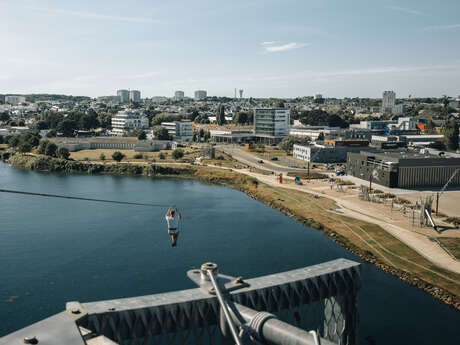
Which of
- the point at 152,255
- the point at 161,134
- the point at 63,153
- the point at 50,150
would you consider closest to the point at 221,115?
the point at 161,134

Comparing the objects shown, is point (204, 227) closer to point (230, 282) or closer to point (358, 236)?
point (358, 236)

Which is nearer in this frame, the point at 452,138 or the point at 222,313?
the point at 222,313

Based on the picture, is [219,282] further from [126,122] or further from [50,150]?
[126,122]

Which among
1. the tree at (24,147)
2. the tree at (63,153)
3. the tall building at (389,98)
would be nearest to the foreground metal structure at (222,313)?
the tree at (63,153)

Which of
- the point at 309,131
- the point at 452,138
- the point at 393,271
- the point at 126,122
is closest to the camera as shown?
the point at 393,271

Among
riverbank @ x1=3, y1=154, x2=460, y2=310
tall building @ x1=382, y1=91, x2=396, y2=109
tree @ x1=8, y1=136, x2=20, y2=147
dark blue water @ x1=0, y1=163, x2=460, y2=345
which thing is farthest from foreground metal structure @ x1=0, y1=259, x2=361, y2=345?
tall building @ x1=382, y1=91, x2=396, y2=109
